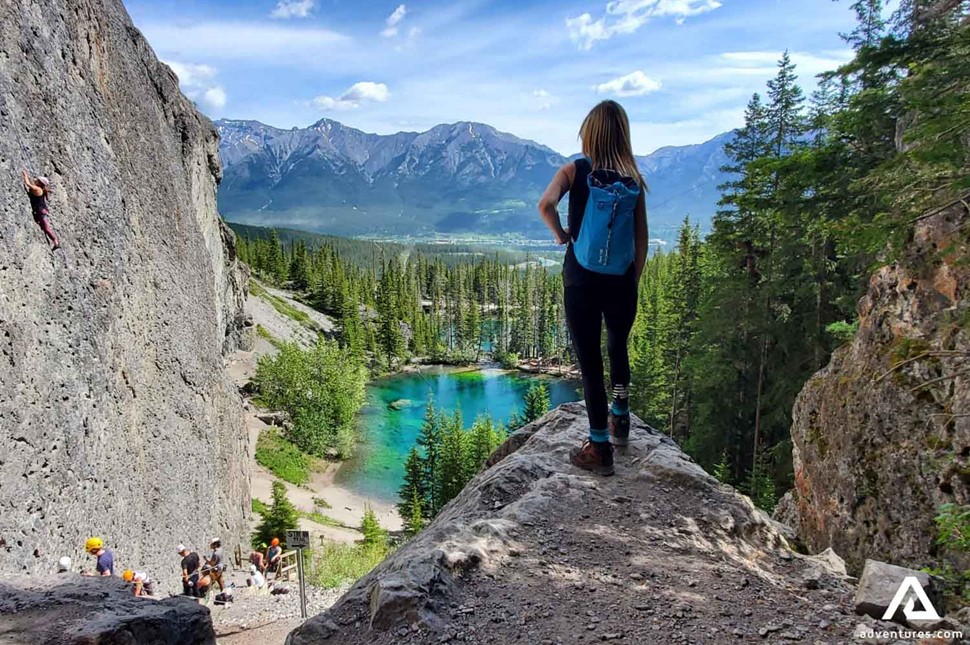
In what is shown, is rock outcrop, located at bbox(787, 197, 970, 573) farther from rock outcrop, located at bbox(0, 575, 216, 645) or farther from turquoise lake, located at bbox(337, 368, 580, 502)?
turquoise lake, located at bbox(337, 368, 580, 502)

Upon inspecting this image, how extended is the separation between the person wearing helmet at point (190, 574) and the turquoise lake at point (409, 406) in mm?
29370

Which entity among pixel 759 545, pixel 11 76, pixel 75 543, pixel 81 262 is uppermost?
pixel 11 76

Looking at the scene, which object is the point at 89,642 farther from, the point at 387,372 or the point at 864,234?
the point at 387,372

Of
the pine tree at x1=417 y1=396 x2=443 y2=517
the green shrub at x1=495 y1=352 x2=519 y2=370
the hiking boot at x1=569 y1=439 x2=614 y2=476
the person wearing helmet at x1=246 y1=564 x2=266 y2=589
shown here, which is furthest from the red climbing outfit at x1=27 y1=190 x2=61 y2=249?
the green shrub at x1=495 y1=352 x2=519 y2=370

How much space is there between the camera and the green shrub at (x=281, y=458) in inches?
1766

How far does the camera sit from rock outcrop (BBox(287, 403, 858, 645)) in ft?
10.9

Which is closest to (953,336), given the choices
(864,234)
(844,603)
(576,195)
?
(864,234)

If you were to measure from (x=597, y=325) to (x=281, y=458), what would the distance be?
154 ft

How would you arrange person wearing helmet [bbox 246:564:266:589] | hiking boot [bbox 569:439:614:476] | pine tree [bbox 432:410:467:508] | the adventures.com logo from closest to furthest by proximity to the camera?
the adventures.com logo
hiking boot [bbox 569:439:614:476]
person wearing helmet [bbox 246:564:266:589]
pine tree [bbox 432:410:467:508]

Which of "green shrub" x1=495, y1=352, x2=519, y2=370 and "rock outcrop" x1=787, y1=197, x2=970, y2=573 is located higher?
"rock outcrop" x1=787, y1=197, x2=970, y2=573

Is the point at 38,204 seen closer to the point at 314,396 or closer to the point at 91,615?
the point at 91,615

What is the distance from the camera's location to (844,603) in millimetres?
3635

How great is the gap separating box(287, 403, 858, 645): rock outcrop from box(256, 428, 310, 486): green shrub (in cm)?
4330

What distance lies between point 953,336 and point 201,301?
2186cm
